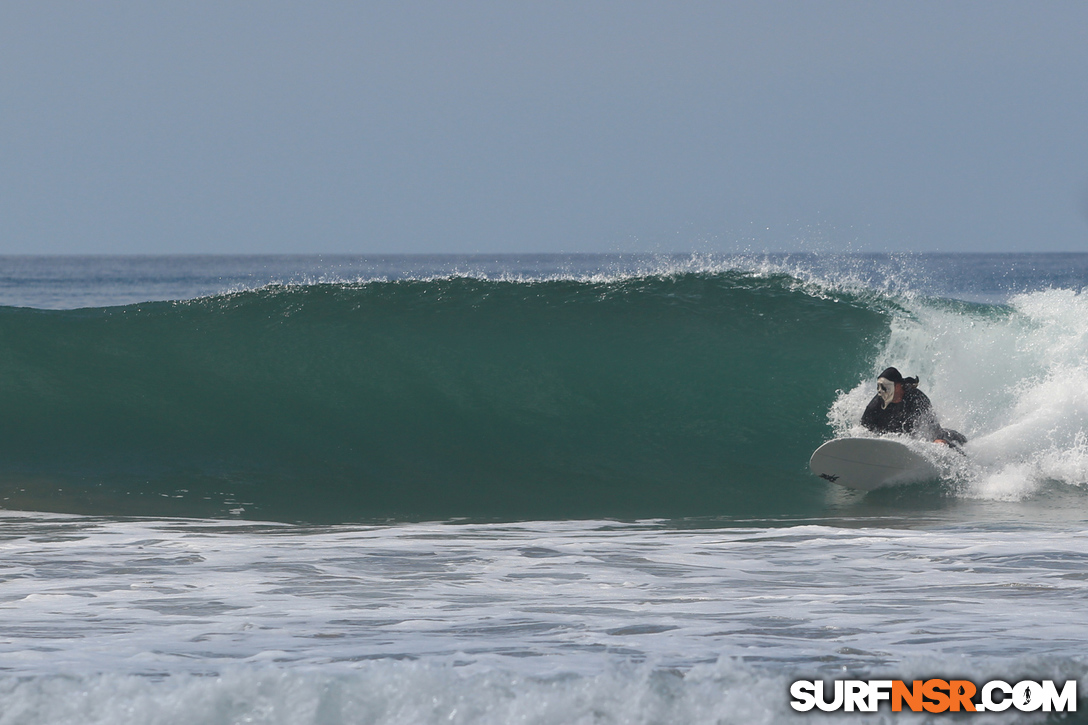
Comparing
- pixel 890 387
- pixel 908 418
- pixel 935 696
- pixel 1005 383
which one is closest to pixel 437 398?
pixel 890 387

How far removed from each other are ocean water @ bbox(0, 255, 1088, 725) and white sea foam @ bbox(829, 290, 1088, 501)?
0.14 feet

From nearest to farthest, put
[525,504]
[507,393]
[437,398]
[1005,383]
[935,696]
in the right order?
[935,696] → [525,504] → [1005,383] → [437,398] → [507,393]

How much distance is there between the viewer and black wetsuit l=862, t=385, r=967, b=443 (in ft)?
27.5

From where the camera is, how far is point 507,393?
38.3 feet

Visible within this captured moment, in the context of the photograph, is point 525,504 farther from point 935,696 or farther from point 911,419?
point 935,696

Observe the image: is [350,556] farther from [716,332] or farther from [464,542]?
[716,332]

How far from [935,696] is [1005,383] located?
7575mm

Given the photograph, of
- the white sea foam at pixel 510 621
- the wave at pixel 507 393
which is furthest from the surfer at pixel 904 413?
the white sea foam at pixel 510 621

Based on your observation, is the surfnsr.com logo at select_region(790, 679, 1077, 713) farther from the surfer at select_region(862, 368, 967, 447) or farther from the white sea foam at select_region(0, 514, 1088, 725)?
the surfer at select_region(862, 368, 967, 447)

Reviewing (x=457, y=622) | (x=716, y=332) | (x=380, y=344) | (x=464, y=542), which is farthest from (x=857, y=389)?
(x=457, y=622)

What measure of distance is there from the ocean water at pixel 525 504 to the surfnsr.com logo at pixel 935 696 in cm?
6

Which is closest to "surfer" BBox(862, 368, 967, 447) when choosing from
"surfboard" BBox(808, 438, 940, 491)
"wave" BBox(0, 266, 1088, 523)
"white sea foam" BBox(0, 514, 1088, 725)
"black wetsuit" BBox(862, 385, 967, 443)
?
"black wetsuit" BBox(862, 385, 967, 443)

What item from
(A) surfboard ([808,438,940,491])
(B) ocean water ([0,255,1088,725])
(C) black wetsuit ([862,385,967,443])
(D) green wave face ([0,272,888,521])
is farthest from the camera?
(D) green wave face ([0,272,888,521])

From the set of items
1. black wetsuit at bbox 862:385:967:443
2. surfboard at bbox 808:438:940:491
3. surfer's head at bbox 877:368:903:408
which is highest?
surfer's head at bbox 877:368:903:408
